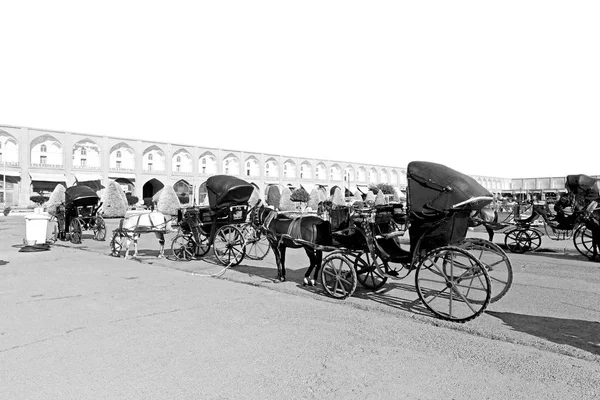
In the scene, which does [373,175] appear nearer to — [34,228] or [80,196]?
[80,196]

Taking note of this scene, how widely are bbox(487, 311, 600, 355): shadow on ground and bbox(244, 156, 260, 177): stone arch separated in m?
58.9

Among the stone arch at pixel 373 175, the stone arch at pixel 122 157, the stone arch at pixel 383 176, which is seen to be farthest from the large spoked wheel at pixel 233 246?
the stone arch at pixel 383 176

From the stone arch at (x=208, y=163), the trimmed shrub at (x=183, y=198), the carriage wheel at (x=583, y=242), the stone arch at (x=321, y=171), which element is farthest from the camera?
the stone arch at (x=321, y=171)

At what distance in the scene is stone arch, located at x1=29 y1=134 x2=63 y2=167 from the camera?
1783 inches

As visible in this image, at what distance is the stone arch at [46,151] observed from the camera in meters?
45.3

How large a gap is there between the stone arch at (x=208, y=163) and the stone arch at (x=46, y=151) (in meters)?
17.8

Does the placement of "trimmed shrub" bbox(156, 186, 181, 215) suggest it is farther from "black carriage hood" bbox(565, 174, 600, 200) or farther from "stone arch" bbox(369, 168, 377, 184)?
"stone arch" bbox(369, 168, 377, 184)

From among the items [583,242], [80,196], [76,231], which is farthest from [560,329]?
[80,196]

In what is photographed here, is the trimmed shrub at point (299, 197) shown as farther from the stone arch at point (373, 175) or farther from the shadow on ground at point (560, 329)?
the stone arch at point (373, 175)

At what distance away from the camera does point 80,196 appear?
14828 millimetres

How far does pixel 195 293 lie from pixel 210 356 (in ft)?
9.22

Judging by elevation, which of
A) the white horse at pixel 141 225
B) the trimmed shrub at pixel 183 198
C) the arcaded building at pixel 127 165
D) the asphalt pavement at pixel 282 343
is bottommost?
the asphalt pavement at pixel 282 343

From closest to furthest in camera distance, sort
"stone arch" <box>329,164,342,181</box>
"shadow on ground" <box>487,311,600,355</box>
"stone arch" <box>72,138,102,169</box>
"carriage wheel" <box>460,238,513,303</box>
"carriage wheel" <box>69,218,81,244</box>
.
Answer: "shadow on ground" <box>487,311,600,355</box> < "carriage wheel" <box>460,238,513,303</box> < "carriage wheel" <box>69,218,81,244</box> < "stone arch" <box>72,138,102,169</box> < "stone arch" <box>329,164,342,181</box>

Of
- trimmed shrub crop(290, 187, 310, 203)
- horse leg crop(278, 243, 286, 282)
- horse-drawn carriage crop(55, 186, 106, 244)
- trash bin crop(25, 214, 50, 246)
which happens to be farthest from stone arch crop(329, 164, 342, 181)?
horse leg crop(278, 243, 286, 282)
